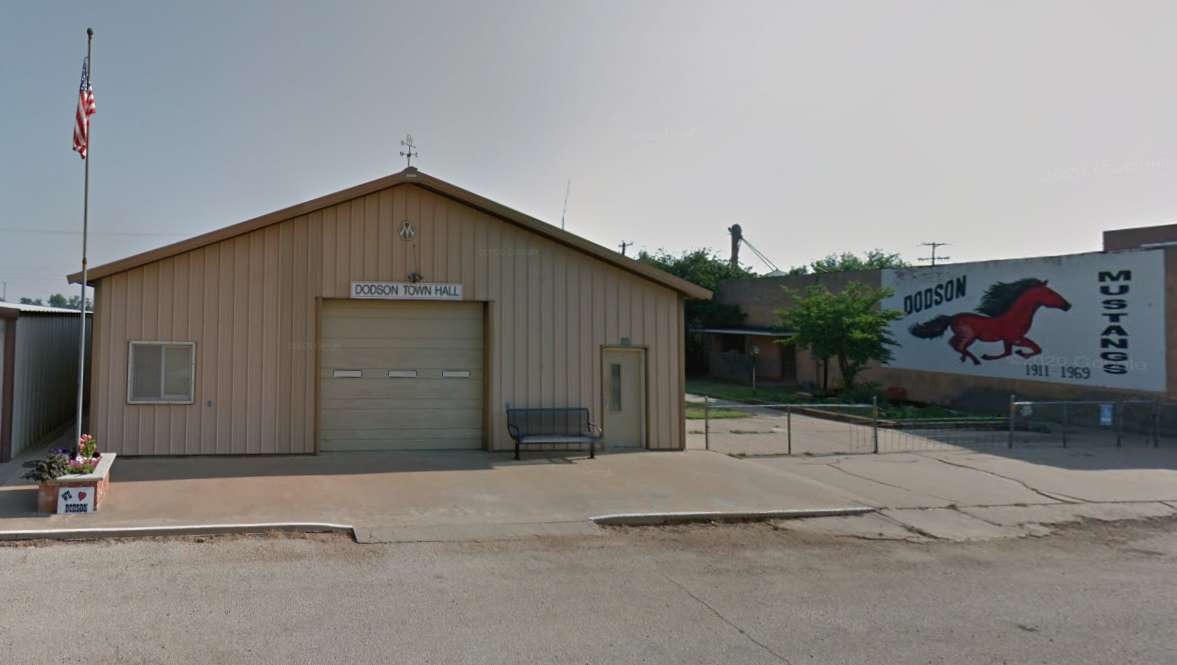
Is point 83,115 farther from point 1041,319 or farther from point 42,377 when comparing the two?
point 1041,319

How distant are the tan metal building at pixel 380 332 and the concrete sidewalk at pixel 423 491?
28.4 inches

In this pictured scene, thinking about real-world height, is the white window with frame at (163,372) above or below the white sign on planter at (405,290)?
below

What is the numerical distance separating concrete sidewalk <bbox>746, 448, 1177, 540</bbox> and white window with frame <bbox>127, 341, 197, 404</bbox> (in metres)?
9.48

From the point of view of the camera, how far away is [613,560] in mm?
7312

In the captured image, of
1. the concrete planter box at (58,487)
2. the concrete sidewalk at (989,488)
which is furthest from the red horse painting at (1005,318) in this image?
the concrete planter box at (58,487)

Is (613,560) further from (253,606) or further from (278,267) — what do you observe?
(278,267)

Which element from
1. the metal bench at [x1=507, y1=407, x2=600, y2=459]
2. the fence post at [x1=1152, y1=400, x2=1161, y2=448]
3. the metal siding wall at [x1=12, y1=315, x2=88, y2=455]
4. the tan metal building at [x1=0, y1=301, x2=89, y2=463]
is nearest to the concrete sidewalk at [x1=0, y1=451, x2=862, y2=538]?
the metal bench at [x1=507, y1=407, x2=600, y2=459]

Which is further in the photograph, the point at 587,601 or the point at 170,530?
the point at 170,530

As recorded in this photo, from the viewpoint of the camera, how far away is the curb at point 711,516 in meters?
8.79

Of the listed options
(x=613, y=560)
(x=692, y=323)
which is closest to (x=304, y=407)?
(x=613, y=560)

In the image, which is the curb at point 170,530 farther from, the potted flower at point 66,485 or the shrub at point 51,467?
the shrub at point 51,467

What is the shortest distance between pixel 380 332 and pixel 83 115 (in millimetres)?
5358

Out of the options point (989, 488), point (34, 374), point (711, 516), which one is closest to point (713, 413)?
point (989, 488)

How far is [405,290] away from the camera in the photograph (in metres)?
13.1
